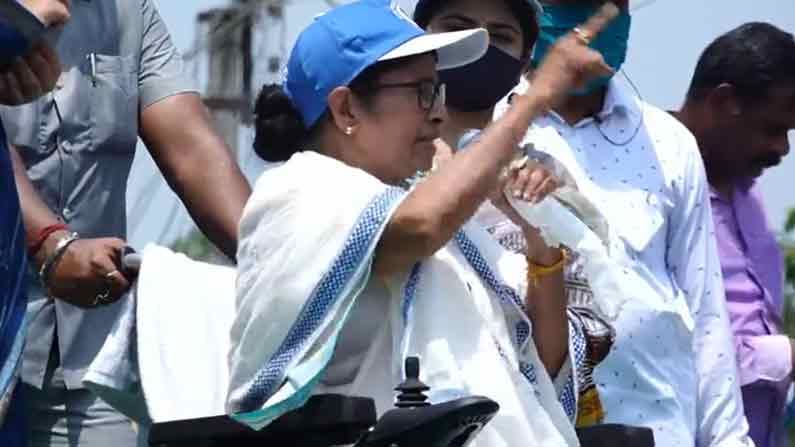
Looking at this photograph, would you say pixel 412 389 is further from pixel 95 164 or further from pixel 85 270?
pixel 95 164

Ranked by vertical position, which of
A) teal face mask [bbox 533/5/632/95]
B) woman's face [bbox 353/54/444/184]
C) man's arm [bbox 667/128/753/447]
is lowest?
man's arm [bbox 667/128/753/447]

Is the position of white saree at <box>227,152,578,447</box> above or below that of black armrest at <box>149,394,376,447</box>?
above

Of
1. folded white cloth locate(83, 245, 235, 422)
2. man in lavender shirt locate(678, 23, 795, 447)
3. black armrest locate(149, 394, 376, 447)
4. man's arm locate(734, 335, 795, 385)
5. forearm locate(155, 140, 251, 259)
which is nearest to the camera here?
black armrest locate(149, 394, 376, 447)

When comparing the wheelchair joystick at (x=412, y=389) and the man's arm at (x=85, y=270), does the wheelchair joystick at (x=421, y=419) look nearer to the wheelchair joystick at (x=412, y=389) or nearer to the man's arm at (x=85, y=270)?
the wheelchair joystick at (x=412, y=389)

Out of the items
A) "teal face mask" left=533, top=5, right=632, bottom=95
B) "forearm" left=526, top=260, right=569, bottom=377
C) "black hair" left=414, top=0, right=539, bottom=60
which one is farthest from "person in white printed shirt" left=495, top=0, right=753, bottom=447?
"forearm" left=526, top=260, right=569, bottom=377

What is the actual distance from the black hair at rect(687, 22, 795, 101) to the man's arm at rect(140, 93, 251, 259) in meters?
1.90

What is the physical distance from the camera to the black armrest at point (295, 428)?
4.82 meters

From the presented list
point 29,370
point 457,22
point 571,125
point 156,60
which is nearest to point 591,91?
point 571,125

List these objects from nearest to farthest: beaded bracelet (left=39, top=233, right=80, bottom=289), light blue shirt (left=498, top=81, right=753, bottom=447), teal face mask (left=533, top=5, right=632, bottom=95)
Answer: beaded bracelet (left=39, top=233, right=80, bottom=289) < light blue shirt (left=498, top=81, right=753, bottom=447) < teal face mask (left=533, top=5, right=632, bottom=95)

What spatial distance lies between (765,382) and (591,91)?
122 cm

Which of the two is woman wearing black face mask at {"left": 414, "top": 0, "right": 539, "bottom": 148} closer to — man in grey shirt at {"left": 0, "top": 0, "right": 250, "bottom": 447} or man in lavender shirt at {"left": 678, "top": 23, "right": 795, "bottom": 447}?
man in grey shirt at {"left": 0, "top": 0, "right": 250, "bottom": 447}

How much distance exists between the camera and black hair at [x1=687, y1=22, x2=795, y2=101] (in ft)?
24.5

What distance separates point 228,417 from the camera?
4.91 m

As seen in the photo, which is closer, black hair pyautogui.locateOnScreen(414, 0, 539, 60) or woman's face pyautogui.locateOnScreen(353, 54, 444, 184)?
woman's face pyautogui.locateOnScreen(353, 54, 444, 184)
